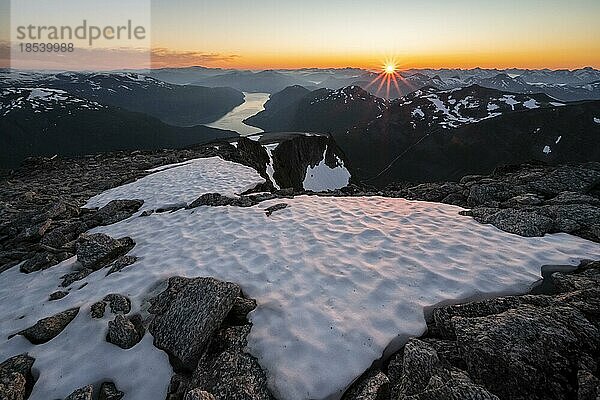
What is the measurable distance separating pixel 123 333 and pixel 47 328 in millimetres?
1761

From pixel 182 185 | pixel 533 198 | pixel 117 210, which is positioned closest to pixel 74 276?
pixel 117 210

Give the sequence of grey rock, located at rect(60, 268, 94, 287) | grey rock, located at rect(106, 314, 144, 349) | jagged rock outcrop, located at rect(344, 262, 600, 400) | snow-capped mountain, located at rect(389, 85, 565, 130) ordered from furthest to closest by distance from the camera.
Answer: snow-capped mountain, located at rect(389, 85, 565, 130) < grey rock, located at rect(60, 268, 94, 287) < grey rock, located at rect(106, 314, 144, 349) < jagged rock outcrop, located at rect(344, 262, 600, 400)

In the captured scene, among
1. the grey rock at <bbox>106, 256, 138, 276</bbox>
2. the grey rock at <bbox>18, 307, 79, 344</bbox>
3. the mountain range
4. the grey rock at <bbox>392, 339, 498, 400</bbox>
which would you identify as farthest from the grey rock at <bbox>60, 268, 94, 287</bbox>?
the mountain range

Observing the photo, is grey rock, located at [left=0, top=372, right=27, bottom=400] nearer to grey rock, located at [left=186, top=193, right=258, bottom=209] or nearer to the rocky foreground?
the rocky foreground

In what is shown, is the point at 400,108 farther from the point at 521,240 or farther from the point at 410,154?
the point at 521,240

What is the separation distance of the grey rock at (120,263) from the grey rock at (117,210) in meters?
4.56

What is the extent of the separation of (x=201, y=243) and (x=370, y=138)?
155058mm

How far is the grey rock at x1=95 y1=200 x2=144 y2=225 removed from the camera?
42.0 feet

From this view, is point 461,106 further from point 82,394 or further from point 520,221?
point 82,394

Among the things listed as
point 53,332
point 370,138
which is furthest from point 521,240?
point 370,138

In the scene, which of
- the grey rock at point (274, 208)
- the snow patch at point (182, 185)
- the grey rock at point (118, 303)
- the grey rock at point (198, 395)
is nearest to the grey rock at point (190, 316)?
the grey rock at point (118, 303)

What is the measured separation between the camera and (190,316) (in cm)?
580

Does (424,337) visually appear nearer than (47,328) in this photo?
Yes

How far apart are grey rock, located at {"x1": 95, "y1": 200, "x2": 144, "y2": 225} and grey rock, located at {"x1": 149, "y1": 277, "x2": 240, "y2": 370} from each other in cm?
756
